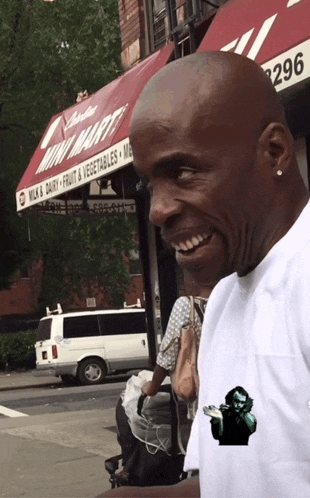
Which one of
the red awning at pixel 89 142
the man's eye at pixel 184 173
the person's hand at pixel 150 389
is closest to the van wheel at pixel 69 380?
the red awning at pixel 89 142

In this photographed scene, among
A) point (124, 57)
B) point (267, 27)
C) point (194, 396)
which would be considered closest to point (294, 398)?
point (194, 396)

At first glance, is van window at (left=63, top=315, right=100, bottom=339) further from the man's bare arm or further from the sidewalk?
the man's bare arm

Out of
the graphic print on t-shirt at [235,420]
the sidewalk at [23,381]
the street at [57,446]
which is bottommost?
the street at [57,446]

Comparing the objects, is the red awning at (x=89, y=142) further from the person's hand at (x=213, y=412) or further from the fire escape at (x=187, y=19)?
the person's hand at (x=213, y=412)

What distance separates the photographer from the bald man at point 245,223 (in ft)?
3.20

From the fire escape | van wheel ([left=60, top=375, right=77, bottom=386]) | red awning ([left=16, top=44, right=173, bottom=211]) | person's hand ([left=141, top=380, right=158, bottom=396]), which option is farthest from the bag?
van wheel ([left=60, top=375, right=77, bottom=386])

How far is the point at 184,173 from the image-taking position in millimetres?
1028

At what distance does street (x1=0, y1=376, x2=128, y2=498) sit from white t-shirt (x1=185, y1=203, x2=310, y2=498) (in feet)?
20.9

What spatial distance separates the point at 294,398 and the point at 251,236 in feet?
0.70

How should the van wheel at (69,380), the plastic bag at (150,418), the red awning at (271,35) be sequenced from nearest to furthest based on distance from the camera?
the plastic bag at (150,418) → the red awning at (271,35) → the van wheel at (69,380)

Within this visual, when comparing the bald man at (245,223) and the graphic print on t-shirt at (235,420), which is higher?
the bald man at (245,223)

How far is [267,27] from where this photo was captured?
6195mm

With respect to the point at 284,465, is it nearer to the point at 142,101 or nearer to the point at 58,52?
the point at 142,101

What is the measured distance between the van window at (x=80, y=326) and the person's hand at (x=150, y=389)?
1583 cm
